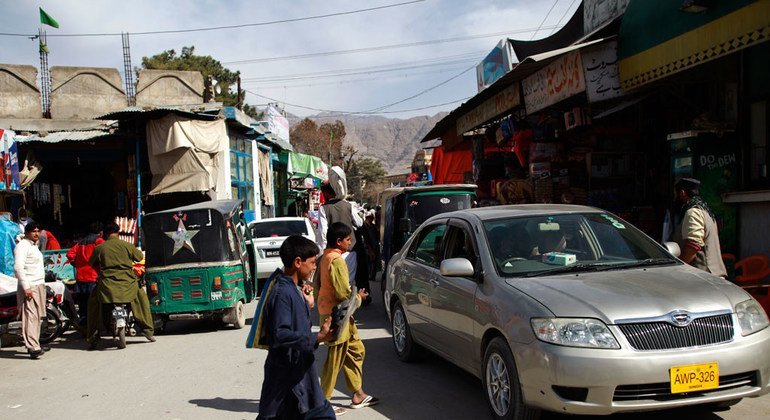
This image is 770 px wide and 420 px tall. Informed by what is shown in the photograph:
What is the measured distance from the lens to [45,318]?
10.4 m

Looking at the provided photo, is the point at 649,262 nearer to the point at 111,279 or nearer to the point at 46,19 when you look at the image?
the point at 111,279

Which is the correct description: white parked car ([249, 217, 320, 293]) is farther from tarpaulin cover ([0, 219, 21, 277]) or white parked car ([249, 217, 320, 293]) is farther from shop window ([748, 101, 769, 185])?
shop window ([748, 101, 769, 185])

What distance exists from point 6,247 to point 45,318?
2431 mm

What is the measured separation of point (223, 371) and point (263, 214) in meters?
17.5

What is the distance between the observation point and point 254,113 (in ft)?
176

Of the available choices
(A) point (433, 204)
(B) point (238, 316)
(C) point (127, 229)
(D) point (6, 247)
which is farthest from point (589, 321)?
(C) point (127, 229)

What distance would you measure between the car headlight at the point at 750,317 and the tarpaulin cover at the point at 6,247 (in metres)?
11.8

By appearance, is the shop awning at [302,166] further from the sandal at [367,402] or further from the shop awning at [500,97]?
the sandal at [367,402]

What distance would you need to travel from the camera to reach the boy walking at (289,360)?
143 inches

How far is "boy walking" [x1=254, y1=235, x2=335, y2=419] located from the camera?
3635mm

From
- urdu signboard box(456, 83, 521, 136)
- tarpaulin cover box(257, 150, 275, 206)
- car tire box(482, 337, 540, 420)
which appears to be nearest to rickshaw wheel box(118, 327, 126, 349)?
car tire box(482, 337, 540, 420)

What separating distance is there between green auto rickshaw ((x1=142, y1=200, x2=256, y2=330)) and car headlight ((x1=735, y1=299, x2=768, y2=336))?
25.0 ft

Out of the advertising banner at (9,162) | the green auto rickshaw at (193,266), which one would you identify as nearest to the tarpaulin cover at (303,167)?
the advertising banner at (9,162)

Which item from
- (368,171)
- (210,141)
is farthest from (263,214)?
(368,171)
